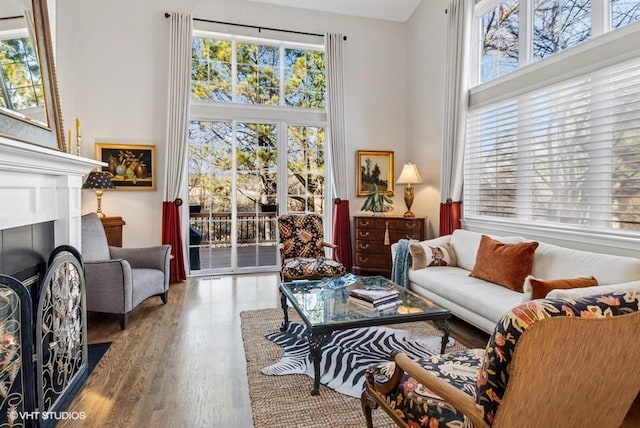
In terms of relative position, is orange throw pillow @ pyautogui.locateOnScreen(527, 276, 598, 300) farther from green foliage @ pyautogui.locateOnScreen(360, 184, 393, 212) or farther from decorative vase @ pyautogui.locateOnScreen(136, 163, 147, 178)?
decorative vase @ pyautogui.locateOnScreen(136, 163, 147, 178)

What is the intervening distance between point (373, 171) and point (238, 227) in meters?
2.24

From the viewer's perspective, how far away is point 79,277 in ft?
8.03

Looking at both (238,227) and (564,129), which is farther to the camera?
(238,227)

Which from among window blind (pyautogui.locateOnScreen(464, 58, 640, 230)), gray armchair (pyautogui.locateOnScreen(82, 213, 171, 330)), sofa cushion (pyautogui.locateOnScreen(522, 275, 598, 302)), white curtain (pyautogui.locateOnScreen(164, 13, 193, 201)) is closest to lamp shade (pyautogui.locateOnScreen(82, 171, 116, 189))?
gray armchair (pyautogui.locateOnScreen(82, 213, 171, 330))

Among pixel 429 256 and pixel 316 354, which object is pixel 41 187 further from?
pixel 429 256

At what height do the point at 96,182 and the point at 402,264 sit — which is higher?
the point at 96,182

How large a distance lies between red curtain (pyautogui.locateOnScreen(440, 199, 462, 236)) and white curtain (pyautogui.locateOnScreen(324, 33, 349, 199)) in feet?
5.00

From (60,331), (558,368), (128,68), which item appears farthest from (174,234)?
(558,368)

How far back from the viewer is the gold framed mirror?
191cm

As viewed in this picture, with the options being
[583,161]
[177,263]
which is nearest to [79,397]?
Answer: [177,263]

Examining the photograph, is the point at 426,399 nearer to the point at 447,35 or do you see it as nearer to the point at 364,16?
the point at 447,35

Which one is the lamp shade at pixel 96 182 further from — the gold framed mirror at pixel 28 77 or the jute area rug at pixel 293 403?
the jute area rug at pixel 293 403

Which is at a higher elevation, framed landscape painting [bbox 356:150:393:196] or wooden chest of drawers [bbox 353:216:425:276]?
framed landscape painting [bbox 356:150:393:196]

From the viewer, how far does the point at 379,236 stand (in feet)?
16.9
